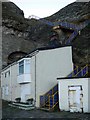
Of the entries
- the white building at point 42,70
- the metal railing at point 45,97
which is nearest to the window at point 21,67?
the white building at point 42,70

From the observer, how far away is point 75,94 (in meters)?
17.7

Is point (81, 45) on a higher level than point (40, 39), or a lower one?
lower

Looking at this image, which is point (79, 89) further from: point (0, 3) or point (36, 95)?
point (0, 3)

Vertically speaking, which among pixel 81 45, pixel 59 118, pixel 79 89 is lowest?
pixel 59 118

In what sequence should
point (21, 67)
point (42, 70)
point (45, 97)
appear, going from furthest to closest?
point (21, 67)
point (42, 70)
point (45, 97)

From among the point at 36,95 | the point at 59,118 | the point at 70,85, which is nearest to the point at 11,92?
the point at 36,95

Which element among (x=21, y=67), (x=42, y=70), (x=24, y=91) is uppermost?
(x=21, y=67)

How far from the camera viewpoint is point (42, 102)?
20.7 metres

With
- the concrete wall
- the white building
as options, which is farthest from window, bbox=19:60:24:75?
the concrete wall

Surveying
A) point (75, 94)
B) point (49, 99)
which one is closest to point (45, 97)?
point (49, 99)

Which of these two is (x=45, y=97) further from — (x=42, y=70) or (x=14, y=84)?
(x=14, y=84)

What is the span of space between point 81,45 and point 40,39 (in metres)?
21.7

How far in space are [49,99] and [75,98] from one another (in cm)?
316

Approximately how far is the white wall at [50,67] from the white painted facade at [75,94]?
3355 millimetres
